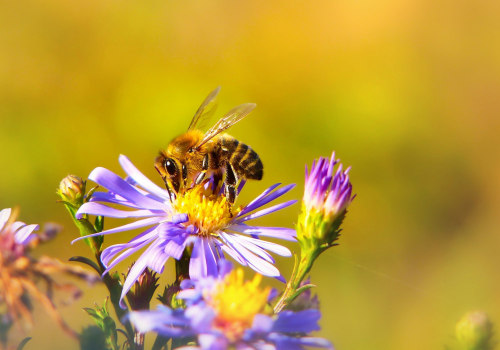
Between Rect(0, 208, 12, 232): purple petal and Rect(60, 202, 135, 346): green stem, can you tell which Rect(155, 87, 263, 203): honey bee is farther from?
Rect(0, 208, 12, 232): purple petal

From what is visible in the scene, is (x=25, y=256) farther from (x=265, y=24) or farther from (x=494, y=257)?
(x=265, y=24)

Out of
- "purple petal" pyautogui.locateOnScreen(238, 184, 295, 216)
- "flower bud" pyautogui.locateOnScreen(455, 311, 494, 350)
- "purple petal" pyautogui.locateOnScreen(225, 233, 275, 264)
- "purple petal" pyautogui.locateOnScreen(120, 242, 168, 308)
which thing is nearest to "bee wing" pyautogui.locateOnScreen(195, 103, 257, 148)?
"purple petal" pyautogui.locateOnScreen(238, 184, 295, 216)

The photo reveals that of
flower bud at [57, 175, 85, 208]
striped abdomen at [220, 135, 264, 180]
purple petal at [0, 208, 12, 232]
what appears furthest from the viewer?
striped abdomen at [220, 135, 264, 180]

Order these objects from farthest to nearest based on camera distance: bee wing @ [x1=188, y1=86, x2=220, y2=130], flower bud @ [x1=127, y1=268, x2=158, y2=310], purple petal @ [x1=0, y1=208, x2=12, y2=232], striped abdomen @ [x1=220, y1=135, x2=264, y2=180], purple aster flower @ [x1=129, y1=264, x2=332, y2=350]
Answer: bee wing @ [x1=188, y1=86, x2=220, y2=130]
striped abdomen @ [x1=220, y1=135, x2=264, y2=180]
flower bud @ [x1=127, y1=268, x2=158, y2=310]
purple petal @ [x1=0, y1=208, x2=12, y2=232]
purple aster flower @ [x1=129, y1=264, x2=332, y2=350]

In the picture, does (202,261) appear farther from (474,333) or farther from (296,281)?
(474,333)

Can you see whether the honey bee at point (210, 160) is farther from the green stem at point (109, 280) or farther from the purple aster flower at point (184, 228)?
the green stem at point (109, 280)

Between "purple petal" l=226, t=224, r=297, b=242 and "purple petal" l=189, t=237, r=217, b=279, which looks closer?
"purple petal" l=189, t=237, r=217, b=279

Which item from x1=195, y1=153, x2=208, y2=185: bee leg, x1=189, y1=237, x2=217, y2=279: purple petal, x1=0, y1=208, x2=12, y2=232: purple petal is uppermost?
x1=195, y1=153, x2=208, y2=185: bee leg

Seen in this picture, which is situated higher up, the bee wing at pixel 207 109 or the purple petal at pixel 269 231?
the bee wing at pixel 207 109

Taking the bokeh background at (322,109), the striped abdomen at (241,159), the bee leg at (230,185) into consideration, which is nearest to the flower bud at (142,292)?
the bee leg at (230,185)
